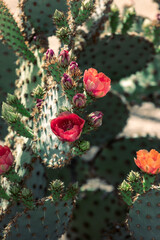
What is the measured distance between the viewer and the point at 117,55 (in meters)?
2.06

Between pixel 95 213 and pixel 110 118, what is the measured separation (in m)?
0.62

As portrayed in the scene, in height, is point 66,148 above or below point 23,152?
above

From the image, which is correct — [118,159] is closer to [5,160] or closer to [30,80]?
[30,80]

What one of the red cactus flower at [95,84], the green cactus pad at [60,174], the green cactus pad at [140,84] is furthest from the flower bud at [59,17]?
A: the green cactus pad at [140,84]

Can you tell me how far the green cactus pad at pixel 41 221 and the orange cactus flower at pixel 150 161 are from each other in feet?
1.13

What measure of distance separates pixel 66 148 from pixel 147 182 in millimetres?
300

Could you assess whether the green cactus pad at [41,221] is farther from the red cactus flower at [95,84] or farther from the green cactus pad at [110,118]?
→ the green cactus pad at [110,118]

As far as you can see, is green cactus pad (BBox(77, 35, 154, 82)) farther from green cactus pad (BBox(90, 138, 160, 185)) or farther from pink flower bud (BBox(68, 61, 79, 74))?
pink flower bud (BBox(68, 61, 79, 74))

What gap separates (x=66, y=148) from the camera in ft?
3.94

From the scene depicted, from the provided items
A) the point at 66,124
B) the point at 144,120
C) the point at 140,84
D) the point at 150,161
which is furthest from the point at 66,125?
the point at 144,120

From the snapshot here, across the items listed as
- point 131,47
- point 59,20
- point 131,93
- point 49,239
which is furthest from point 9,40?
point 131,93

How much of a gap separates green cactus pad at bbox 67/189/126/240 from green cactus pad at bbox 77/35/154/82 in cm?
72

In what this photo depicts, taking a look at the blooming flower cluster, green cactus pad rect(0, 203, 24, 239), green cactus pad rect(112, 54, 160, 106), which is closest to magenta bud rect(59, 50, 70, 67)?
the blooming flower cluster

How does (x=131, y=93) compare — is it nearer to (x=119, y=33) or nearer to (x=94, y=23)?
(x=119, y=33)
